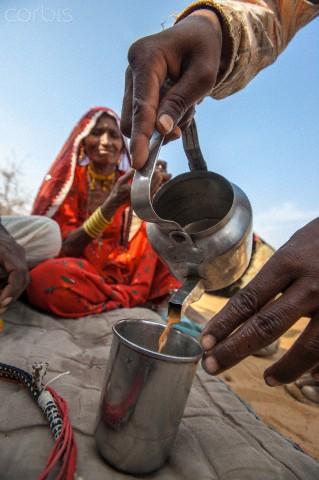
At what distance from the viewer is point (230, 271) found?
3.11 ft

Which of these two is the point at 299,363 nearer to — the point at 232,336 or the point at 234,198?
the point at 232,336

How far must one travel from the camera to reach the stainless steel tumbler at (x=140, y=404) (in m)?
0.68

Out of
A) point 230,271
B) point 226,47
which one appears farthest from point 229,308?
point 226,47

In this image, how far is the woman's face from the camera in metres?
2.59

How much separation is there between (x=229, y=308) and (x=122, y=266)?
5.90 feet

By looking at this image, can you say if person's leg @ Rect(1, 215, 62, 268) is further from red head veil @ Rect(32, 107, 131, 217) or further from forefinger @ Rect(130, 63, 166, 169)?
forefinger @ Rect(130, 63, 166, 169)

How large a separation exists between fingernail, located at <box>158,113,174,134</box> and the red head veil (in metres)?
1.82

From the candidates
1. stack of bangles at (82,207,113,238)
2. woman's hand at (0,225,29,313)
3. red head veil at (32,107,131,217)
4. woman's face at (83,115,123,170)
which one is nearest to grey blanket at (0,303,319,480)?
woman's hand at (0,225,29,313)

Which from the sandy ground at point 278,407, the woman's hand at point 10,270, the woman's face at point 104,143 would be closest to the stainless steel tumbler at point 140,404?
the sandy ground at point 278,407

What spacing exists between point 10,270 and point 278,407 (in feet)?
4.07

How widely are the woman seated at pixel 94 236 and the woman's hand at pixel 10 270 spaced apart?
38cm

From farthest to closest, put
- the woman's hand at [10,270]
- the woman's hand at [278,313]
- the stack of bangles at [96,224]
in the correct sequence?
the stack of bangles at [96,224]
the woman's hand at [10,270]
the woman's hand at [278,313]

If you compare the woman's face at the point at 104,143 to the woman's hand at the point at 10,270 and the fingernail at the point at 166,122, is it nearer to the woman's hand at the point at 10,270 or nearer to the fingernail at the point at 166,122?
the woman's hand at the point at 10,270

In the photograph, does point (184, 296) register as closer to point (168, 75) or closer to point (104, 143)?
point (168, 75)
